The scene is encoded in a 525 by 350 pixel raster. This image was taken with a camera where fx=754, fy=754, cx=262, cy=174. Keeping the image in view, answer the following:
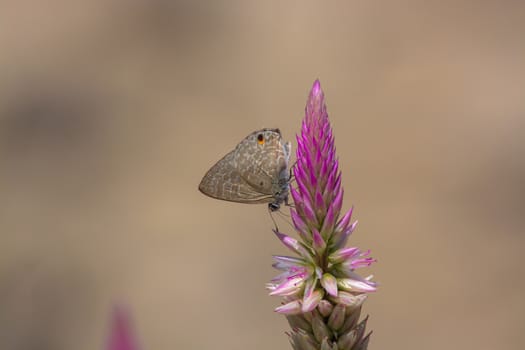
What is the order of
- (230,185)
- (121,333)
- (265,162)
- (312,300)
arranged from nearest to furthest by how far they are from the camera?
(121,333)
(312,300)
(265,162)
(230,185)

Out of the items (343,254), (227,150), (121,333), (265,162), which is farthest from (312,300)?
(227,150)

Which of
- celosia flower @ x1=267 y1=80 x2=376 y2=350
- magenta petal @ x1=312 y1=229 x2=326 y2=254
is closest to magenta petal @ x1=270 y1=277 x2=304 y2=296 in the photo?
celosia flower @ x1=267 y1=80 x2=376 y2=350

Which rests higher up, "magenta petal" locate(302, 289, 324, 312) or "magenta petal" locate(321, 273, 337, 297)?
"magenta petal" locate(321, 273, 337, 297)

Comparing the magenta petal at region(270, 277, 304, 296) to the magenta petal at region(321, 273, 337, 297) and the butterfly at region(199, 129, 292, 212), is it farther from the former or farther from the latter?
the butterfly at region(199, 129, 292, 212)

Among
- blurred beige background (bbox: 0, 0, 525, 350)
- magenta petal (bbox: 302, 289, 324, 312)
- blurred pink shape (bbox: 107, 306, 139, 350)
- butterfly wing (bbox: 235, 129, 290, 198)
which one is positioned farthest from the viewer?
blurred beige background (bbox: 0, 0, 525, 350)

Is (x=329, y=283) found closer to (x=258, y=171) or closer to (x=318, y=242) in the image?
(x=318, y=242)

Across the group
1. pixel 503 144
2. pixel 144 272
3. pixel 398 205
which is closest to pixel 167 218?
pixel 144 272

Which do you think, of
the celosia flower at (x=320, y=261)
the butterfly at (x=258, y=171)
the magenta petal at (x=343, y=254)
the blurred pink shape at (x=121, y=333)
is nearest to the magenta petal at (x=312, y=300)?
the celosia flower at (x=320, y=261)

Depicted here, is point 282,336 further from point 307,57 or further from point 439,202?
point 307,57
